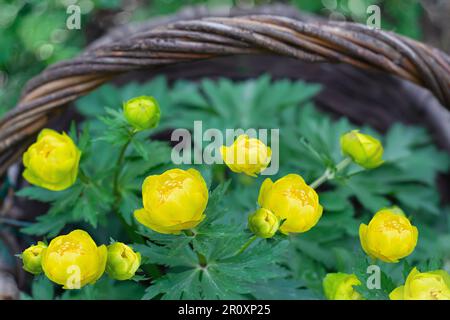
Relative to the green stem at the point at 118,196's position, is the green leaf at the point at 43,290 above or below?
below

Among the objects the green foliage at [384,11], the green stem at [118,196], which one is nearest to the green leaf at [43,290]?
the green stem at [118,196]

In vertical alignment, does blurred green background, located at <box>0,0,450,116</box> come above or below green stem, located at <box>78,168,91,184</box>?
above

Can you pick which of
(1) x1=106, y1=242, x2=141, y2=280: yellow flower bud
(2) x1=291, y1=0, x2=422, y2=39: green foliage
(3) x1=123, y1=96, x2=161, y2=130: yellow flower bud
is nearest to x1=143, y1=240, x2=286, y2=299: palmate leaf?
(1) x1=106, y1=242, x2=141, y2=280: yellow flower bud

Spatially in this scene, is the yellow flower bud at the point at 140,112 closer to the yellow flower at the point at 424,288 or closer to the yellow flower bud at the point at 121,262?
the yellow flower bud at the point at 121,262

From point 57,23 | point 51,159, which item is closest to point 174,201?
point 51,159

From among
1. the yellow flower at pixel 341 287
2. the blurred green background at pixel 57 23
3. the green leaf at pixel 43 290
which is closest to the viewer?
the yellow flower at pixel 341 287

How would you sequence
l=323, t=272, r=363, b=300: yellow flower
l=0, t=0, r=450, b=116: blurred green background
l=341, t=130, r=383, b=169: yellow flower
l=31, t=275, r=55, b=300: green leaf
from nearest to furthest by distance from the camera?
l=323, t=272, r=363, b=300: yellow flower
l=341, t=130, r=383, b=169: yellow flower
l=31, t=275, r=55, b=300: green leaf
l=0, t=0, r=450, b=116: blurred green background

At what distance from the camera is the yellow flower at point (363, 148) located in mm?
860

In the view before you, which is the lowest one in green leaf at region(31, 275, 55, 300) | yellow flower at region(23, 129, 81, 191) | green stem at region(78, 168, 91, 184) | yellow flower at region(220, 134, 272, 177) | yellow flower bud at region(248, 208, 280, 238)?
yellow flower bud at region(248, 208, 280, 238)

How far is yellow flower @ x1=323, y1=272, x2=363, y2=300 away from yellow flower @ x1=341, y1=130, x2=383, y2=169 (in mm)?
179

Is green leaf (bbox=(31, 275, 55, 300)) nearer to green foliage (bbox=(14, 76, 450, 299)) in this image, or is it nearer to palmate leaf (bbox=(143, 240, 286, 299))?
green foliage (bbox=(14, 76, 450, 299))

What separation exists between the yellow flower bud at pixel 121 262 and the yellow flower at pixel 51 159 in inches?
6.8

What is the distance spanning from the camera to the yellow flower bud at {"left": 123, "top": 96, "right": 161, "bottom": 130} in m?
0.79

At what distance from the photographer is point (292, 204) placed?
2.31 feet
